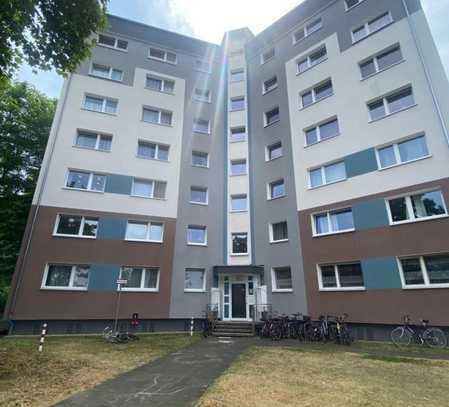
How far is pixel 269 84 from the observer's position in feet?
70.9

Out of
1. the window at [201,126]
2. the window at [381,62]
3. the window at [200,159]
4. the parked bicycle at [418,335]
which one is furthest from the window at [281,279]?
the window at [381,62]

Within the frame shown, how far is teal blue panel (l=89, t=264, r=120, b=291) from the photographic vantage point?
15.0 metres

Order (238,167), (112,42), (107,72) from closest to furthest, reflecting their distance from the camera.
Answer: (107,72)
(238,167)
(112,42)

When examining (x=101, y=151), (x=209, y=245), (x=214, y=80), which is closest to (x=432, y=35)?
(x=214, y=80)

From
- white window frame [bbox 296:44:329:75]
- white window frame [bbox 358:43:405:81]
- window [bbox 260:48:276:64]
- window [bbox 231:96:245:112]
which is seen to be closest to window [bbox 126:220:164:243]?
window [bbox 231:96:245:112]

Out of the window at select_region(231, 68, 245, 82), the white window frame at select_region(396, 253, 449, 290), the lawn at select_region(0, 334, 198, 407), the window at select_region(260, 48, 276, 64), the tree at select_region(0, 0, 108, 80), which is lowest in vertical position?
the lawn at select_region(0, 334, 198, 407)

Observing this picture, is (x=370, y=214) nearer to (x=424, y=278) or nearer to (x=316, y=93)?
(x=424, y=278)

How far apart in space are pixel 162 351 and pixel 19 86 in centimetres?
2177

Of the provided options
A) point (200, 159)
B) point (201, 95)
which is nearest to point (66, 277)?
point (200, 159)

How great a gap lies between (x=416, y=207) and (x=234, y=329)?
35.5ft

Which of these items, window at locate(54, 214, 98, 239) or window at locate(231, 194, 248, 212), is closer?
window at locate(54, 214, 98, 239)

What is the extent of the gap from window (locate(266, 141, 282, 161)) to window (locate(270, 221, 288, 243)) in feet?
15.2

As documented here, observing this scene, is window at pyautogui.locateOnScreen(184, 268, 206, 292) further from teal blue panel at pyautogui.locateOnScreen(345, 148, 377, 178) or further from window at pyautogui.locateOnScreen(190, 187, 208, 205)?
teal blue panel at pyautogui.locateOnScreen(345, 148, 377, 178)

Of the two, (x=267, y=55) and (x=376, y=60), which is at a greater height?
(x=267, y=55)
